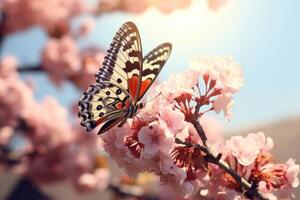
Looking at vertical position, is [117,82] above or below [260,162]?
above

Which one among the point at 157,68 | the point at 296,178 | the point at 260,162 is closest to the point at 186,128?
the point at 157,68

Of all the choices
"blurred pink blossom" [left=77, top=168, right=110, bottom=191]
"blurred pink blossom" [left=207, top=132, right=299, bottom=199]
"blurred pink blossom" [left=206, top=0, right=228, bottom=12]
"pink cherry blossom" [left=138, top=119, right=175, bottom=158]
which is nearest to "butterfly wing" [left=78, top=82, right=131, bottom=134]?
"pink cherry blossom" [left=138, top=119, right=175, bottom=158]

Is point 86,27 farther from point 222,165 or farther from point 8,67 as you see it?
point 222,165

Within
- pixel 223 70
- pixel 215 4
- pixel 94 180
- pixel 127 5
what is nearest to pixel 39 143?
pixel 94 180

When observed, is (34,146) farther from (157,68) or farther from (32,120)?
(157,68)

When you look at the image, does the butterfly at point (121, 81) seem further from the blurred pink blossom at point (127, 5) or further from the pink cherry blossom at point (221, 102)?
the blurred pink blossom at point (127, 5)

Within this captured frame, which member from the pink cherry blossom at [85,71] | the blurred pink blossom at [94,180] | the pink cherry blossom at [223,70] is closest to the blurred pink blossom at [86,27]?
the pink cherry blossom at [85,71]
